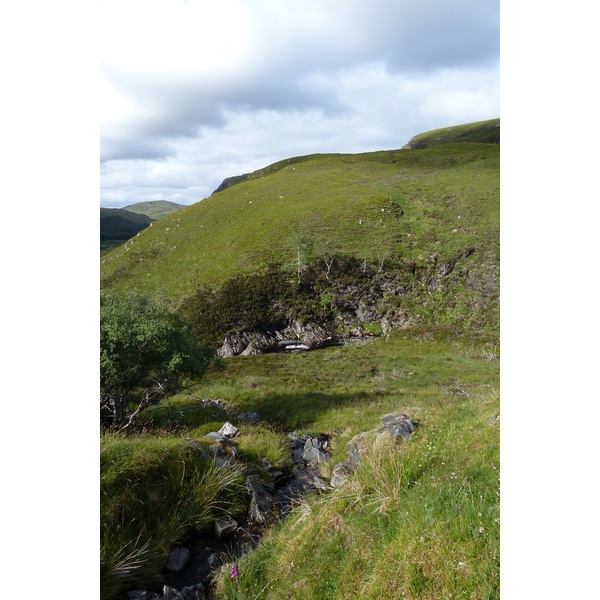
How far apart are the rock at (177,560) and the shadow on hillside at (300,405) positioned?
27.9 ft

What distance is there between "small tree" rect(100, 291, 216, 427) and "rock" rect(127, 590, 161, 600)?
25.0 feet

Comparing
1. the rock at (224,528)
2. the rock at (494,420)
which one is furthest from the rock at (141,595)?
the rock at (494,420)

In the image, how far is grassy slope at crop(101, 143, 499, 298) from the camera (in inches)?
1785

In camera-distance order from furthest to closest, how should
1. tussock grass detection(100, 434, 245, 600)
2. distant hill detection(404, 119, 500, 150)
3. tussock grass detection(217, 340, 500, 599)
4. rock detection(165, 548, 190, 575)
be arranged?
distant hill detection(404, 119, 500, 150)
rock detection(165, 548, 190, 575)
tussock grass detection(100, 434, 245, 600)
tussock grass detection(217, 340, 500, 599)

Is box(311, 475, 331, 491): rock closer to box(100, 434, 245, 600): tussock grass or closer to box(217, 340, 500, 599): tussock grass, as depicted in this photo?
box(217, 340, 500, 599): tussock grass

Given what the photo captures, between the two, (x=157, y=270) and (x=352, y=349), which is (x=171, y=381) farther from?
(x=157, y=270)

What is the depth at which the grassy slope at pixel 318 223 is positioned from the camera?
149 ft

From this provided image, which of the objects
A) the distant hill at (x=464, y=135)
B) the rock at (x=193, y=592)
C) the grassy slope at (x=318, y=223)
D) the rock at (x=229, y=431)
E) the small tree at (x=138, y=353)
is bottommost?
the rock at (x=229, y=431)

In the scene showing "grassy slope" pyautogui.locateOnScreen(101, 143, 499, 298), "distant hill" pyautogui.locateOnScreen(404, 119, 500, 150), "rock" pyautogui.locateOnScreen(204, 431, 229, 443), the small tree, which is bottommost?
"rock" pyautogui.locateOnScreen(204, 431, 229, 443)

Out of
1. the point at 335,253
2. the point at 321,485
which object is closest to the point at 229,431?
the point at 321,485

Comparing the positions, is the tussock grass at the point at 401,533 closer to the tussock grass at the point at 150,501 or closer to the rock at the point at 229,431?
the tussock grass at the point at 150,501

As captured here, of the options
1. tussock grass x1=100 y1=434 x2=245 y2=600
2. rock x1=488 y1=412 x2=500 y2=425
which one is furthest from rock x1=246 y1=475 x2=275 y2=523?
rock x1=488 y1=412 x2=500 y2=425
